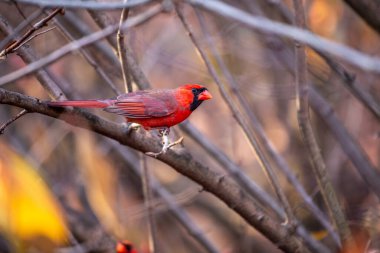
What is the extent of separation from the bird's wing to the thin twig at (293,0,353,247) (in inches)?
24.1

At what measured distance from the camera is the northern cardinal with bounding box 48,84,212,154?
2.79 meters

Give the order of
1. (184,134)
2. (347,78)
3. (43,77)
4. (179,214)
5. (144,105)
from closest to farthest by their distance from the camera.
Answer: (43,77)
(144,105)
(347,78)
(179,214)
(184,134)

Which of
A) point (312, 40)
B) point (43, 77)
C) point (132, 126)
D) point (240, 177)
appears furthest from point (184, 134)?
point (312, 40)

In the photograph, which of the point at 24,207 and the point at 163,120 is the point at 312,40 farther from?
the point at 24,207

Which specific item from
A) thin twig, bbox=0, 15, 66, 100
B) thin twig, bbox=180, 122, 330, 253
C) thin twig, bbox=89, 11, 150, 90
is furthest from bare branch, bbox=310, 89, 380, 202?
thin twig, bbox=0, 15, 66, 100

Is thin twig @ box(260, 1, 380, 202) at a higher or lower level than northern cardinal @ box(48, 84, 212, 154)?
lower

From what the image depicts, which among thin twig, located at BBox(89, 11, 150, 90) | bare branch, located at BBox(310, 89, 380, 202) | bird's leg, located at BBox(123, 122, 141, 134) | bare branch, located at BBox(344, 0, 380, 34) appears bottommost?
bare branch, located at BBox(310, 89, 380, 202)

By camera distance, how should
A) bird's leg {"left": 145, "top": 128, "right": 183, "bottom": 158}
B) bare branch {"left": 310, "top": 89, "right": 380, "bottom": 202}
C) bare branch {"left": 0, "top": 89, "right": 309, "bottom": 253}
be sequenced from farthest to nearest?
bare branch {"left": 310, "top": 89, "right": 380, "bottom": 202} < bird's leg {"left": 145, "top": 128, "right": 183, "bottom": 158} < bare branch {"left": 0, "top": 89, "right": 309, "bottom": 253}

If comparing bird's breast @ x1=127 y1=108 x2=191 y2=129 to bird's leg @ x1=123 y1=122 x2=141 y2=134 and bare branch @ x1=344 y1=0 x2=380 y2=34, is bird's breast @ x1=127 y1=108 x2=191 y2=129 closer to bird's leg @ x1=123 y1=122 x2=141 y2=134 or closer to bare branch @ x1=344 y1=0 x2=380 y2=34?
bird's leg @ x1=123 y1=122 x2=141 y2=134

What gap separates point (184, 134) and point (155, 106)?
1546 mm

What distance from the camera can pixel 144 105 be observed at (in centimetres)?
287

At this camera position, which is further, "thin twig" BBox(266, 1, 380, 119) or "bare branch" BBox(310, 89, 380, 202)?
"bare branch" BBox(310, 89, 380, 202)

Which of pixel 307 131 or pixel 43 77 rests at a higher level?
pixel 43 77

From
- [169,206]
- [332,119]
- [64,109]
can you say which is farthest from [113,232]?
[64,109]
